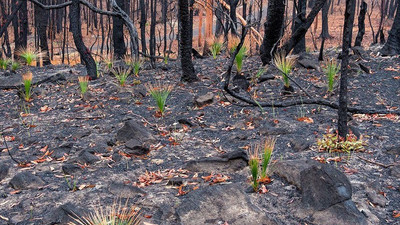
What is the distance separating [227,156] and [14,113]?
362cm

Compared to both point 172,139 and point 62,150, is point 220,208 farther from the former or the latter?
point 62,150

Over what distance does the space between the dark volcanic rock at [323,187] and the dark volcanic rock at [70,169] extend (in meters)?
1.85

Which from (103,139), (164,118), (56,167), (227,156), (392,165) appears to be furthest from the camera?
(164,118)

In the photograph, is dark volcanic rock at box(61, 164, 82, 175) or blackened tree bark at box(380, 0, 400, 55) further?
blackened tree bark at box(380, 0, 400, 55)

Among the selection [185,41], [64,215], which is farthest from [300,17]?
[64,215]

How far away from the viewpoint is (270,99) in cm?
500

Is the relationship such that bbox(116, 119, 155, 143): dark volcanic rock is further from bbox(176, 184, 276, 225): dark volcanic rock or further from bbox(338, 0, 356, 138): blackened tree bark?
bbox(338, 0, 356, 138): blackened tree bark

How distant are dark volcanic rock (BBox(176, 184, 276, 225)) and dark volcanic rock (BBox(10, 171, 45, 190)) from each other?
1.27 m

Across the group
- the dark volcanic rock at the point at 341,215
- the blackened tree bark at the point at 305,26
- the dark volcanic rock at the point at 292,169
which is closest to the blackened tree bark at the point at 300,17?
the blackened tree bark at the point at 305,26

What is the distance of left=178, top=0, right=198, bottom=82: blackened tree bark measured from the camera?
565cm

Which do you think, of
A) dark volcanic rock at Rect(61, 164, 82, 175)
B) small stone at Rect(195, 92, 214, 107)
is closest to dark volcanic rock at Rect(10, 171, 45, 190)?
dark volcanic rock at Rect(61, 164, 82, 175)

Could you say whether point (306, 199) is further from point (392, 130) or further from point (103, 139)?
point (103, 139)

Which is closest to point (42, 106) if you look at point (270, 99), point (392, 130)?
point (270, 99)

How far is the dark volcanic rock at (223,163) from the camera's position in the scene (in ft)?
9.77
